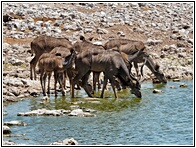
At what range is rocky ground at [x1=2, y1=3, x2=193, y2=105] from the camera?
90.2 ft

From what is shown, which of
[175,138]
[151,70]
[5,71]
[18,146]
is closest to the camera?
[18,146]

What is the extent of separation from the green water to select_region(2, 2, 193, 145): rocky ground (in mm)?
5027

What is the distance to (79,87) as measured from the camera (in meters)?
23.4

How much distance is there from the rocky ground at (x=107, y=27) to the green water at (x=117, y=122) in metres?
5.03

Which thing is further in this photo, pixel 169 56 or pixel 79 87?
pixel 169 56

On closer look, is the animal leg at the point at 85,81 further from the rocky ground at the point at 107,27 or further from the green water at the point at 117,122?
the rocky ground at the point at 107,27

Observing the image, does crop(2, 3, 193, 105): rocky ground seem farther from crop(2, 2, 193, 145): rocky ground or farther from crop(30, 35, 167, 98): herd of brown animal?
crop(30, 35, 167, 98): herd of brown animal

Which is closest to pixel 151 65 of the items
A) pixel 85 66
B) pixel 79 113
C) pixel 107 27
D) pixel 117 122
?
pixel 85 66

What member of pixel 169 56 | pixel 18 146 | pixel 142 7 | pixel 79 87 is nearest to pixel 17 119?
pixel 18 146

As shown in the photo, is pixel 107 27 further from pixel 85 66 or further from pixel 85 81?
pixel 85 66

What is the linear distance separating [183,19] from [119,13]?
3.87m

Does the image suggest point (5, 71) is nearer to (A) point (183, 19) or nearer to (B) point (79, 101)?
(B) point (79, 101)

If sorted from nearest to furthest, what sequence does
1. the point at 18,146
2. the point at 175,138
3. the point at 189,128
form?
the point at 18,146, the point at 175,138, the point at 189,128

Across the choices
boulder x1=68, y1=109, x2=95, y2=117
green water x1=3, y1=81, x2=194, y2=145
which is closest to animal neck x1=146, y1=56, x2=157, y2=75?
green water x1=3, y1=81, x2=194, y2=145
